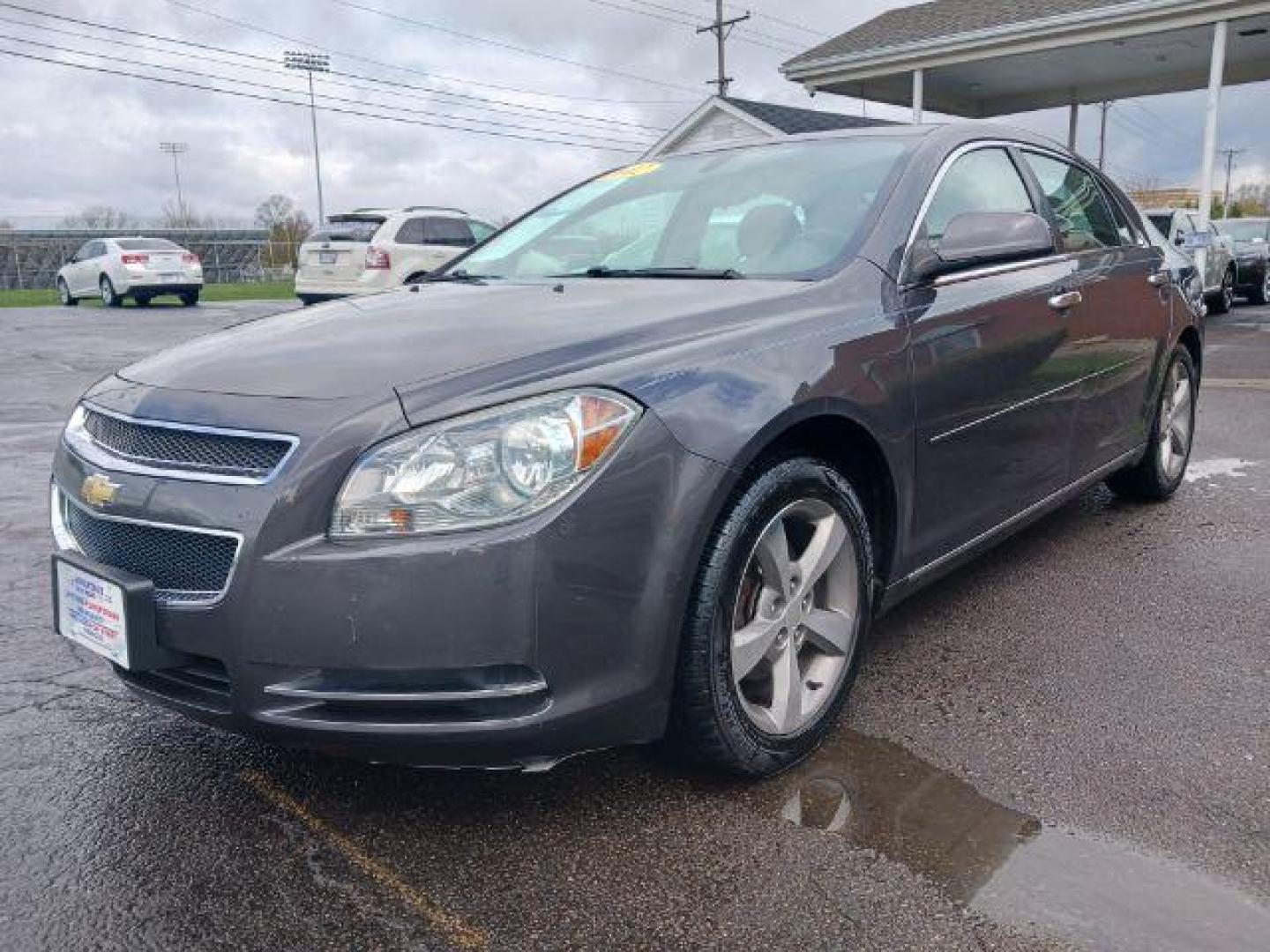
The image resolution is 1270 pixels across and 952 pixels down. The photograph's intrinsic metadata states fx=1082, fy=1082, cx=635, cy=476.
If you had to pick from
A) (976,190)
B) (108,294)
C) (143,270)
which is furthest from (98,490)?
(108,294)

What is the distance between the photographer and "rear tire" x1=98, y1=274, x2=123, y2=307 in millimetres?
23625

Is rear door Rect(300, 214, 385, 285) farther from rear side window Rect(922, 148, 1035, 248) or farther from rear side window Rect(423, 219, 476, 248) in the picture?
rear side window Rect(922, 148, 1035, 248)

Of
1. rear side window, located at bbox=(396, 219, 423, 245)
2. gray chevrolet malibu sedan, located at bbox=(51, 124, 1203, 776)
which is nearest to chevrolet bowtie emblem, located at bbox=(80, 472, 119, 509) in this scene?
gray chevrolet malibu sedan, located at bbox=(51, 124, 1203, 776)

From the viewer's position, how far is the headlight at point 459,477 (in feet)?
6.55

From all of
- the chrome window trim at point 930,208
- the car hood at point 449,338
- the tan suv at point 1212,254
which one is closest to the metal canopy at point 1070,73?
the tan suv at point 1212,254

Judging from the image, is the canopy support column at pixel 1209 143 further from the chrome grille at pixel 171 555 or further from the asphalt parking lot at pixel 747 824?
the chrome grille at pixel 171 555

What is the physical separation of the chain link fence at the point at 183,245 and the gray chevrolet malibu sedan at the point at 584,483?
1917 inches

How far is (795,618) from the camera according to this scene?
2.54 meters

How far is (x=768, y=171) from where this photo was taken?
11.2 ft

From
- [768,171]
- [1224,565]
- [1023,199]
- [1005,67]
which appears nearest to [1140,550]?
[1224,565]

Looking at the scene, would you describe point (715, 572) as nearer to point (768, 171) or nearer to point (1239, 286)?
point (768, 171)

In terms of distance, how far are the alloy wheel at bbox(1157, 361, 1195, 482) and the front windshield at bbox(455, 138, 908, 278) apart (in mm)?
2231

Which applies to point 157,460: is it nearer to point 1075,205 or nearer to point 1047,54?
point 1075,205

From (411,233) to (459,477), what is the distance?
46.9ft
